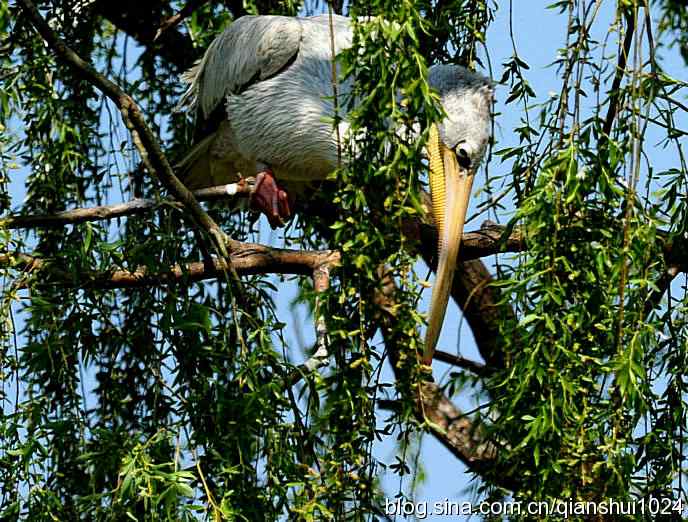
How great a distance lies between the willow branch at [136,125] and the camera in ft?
12.0

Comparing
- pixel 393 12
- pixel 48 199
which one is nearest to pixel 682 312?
pixel 393 12

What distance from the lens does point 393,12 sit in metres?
3.04

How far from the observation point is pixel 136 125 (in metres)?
3.75

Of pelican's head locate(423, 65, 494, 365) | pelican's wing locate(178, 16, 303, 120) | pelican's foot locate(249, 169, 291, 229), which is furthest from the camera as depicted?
pelican's wing locate(178, 16, 303, 120)

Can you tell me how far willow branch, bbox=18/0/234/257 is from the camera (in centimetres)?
367

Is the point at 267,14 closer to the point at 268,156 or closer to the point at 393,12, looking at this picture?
the point at 268,156

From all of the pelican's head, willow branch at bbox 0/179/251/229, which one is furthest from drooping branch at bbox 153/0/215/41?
willow branch at bbox 0/179/251/229

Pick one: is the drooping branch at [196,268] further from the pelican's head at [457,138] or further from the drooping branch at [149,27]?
the drooping branch at [149,27]

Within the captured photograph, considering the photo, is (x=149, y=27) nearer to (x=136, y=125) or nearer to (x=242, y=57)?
(x=242, y=57)

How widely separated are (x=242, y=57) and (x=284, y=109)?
1.08 ft

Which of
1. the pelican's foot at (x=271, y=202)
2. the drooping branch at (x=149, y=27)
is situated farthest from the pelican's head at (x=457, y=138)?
the drooping branch at (x=149, y=27)

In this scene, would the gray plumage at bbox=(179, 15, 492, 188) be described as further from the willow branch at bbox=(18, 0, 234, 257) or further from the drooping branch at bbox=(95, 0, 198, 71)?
the willow branch at bbox=(18, 0, 234, 257)

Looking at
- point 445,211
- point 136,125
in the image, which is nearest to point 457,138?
point 445,211

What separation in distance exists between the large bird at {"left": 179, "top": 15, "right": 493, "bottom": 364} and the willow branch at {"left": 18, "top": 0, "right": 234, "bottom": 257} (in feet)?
2.73
